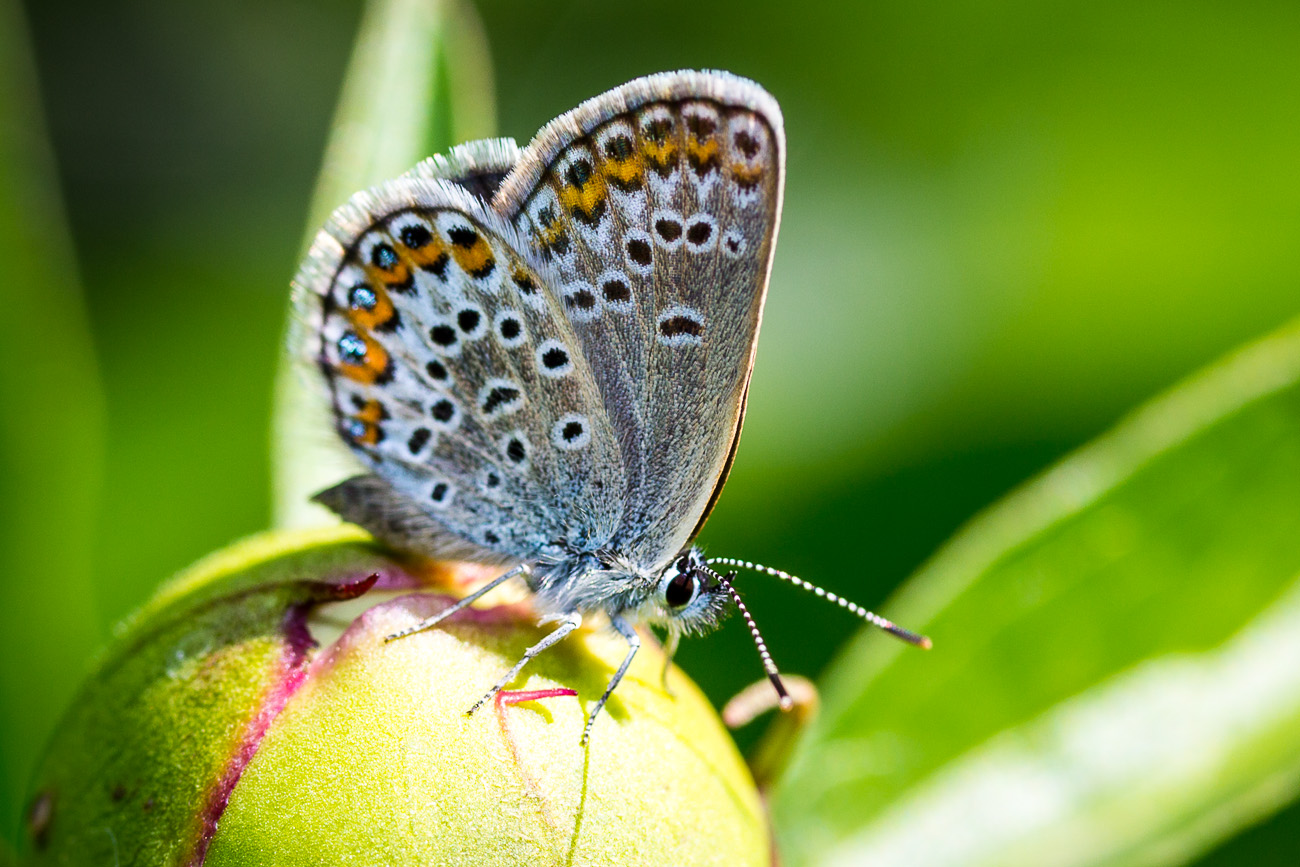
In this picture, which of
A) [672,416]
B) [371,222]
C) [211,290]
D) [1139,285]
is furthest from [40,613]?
[1139,285]

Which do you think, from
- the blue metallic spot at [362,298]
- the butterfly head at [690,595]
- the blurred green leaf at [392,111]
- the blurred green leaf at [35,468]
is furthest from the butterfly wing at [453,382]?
the blurred green leaf at [35,468]

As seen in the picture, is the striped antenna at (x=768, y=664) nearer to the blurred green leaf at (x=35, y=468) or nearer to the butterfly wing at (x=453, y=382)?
the butterfly wing at (x=453, y=382)

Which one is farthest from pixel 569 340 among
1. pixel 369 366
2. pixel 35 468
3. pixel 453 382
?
pixel 35 468

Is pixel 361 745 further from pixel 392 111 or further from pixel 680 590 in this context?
pixel 392 111

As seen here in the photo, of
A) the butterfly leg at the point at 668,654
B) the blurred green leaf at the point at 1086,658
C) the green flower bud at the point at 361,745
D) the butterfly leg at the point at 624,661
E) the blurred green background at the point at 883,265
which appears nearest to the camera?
the green flower bud at the point at 361,745

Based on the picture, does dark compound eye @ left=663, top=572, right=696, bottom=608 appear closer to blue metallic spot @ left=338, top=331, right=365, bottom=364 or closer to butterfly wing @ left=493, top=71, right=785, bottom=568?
butterfly wing @ left=493, top=71, right=785, bottom=568

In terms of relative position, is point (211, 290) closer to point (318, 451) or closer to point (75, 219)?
point (75, 219)
